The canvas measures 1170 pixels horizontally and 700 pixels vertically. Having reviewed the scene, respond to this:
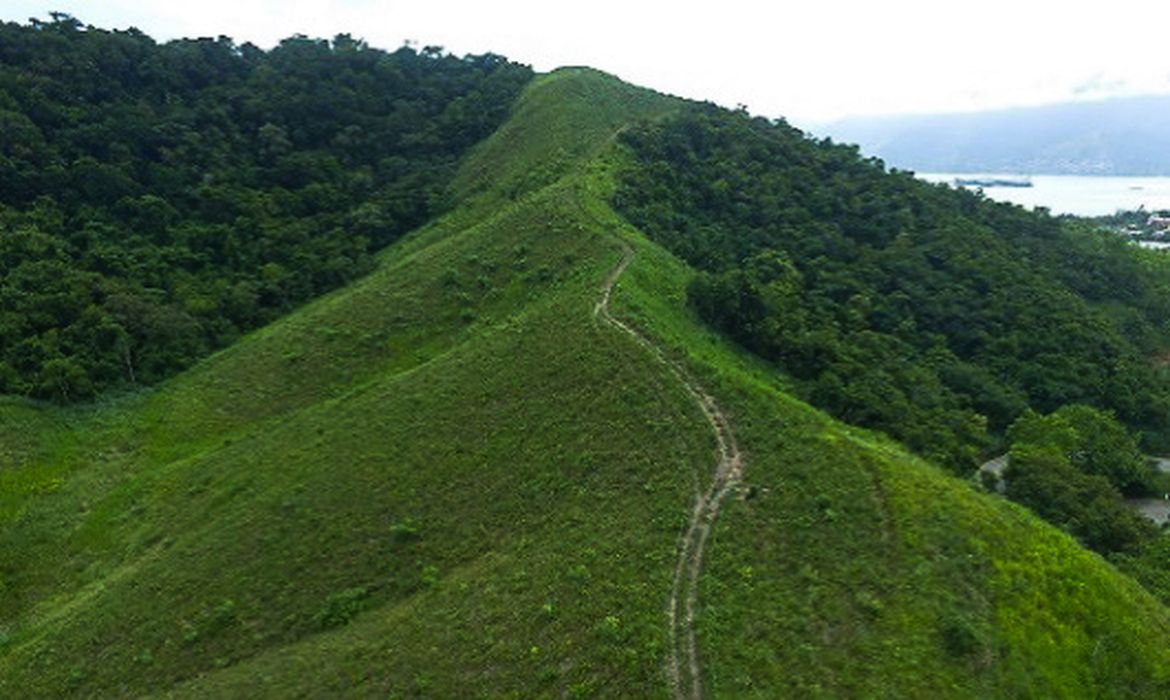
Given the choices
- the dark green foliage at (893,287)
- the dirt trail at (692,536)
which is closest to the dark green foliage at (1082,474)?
the dark green foliage at (893,287)

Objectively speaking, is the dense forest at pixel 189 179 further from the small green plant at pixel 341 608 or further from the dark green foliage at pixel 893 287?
the small green plant at pixel 341 608

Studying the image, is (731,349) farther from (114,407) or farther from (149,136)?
(149,136)

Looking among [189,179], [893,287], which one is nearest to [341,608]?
[893,287]

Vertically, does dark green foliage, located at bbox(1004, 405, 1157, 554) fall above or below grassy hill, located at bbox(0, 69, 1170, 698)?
below

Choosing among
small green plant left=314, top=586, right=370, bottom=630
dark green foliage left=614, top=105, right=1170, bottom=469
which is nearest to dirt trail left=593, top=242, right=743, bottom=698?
dark green foliage left=614, top=105, right=1170, bottom=469

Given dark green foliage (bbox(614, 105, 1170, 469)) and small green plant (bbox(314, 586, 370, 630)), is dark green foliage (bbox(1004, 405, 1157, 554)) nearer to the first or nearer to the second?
dark green foliage (bbox(614, 105, 1170, 469))
